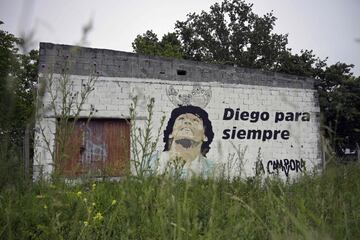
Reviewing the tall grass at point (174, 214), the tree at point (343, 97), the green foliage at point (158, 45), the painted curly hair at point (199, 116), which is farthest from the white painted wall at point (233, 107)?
the green foliage at point (158, 45)

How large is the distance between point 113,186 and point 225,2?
2961 cm

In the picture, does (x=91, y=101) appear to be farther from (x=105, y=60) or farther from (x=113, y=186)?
(x=113, y=186)

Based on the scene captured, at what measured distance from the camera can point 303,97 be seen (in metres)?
13.2

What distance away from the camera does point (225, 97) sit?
12031mm

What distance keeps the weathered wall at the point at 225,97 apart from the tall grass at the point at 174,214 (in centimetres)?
699

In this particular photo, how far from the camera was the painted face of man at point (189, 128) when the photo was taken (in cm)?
1126

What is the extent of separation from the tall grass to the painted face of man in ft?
23.9

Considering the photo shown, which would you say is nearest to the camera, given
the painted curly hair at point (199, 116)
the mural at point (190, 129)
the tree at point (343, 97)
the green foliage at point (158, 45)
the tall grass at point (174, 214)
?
the tall grass at point (174, 214)

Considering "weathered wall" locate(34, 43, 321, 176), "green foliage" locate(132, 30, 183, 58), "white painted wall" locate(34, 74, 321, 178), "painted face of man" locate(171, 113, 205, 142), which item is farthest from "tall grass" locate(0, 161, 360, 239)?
"green foliage" locate(132, 30, 183, 58)

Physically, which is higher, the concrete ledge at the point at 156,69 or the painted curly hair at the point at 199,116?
the concrete ledge at the point at 156,69

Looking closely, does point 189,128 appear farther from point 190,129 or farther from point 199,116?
point 199,116

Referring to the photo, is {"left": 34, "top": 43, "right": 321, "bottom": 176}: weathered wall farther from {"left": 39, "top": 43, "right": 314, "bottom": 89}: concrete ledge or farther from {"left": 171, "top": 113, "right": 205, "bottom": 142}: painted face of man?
{"left": 171, "top": 113, "right": 205, "bottom": 142}: painted face of man

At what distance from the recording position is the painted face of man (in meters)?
11.3

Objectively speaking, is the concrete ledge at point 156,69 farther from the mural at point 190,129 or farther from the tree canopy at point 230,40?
the tree canopy at point 230,40
